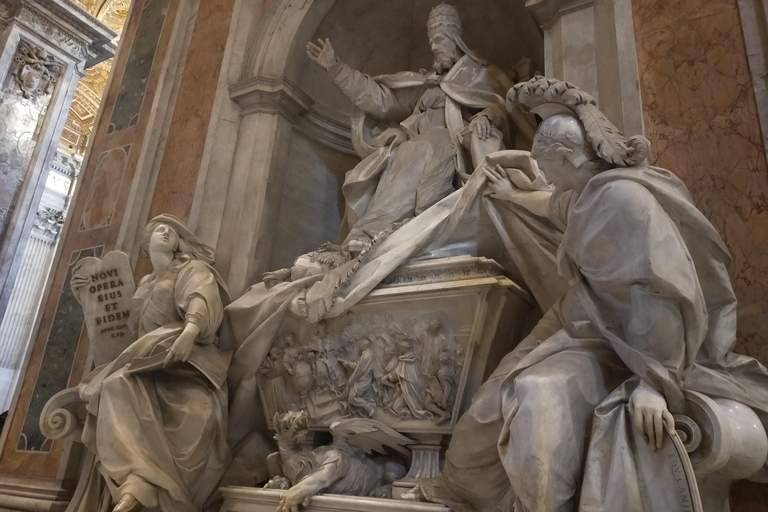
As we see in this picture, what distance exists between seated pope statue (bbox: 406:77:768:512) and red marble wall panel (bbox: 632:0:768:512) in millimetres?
678

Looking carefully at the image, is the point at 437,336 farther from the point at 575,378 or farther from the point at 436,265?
the point at 575,378

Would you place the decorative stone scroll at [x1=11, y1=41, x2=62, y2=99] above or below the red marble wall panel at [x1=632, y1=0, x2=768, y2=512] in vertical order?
above

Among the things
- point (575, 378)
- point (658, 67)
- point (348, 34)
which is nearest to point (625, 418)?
point (575, 378)

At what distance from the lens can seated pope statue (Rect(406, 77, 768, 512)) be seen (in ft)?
5.91

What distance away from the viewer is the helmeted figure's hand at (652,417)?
172 centimetres

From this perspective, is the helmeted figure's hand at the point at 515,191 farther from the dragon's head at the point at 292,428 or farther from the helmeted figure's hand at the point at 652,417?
the dragon's head at the point at 292,428

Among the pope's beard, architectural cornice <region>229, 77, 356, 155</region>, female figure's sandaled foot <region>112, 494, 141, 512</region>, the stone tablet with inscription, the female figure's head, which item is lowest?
female figure's sandaled foot <region>112, 494, 141, 512</region>

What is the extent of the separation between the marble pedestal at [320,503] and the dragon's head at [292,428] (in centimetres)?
26

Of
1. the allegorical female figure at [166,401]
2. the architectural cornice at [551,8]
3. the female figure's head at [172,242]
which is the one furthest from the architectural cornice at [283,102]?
the architectural cornice at [551,8]

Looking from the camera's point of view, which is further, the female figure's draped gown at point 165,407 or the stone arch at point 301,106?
the stone arch at point 301,106

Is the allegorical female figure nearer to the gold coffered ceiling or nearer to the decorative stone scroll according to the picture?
the decorative stone scroll

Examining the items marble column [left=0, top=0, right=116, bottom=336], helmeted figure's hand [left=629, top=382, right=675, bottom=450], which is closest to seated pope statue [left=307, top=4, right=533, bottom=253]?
helmeted figure's hand [left=629, top=382, right=675, bottom=450]

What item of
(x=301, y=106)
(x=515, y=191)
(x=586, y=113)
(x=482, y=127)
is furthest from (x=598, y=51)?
(x=301, y=106)

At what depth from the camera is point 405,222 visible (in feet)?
11.4
